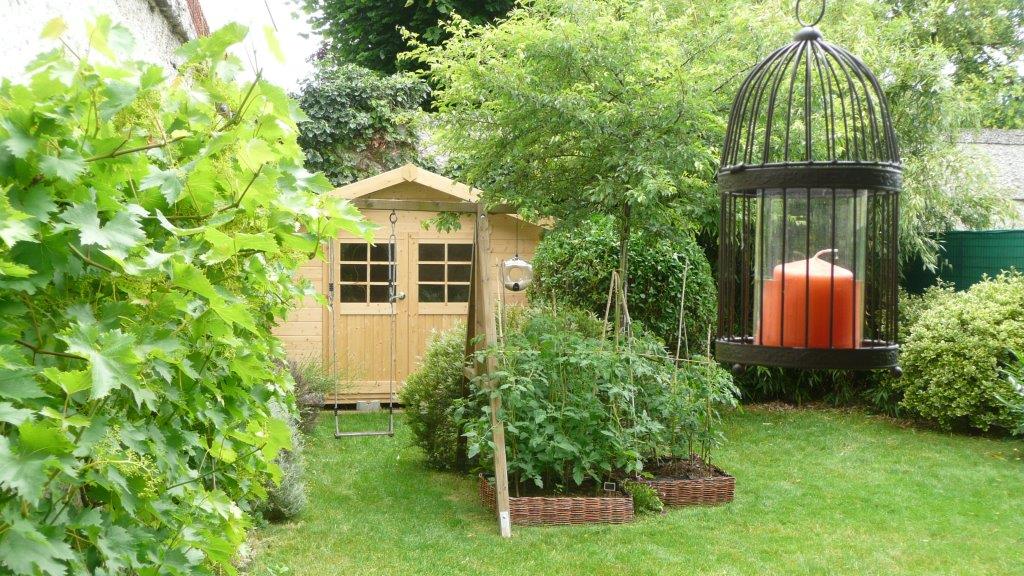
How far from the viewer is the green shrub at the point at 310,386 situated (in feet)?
26.0

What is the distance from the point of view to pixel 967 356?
8.38 meters

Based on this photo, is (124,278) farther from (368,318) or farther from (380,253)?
(380,253)

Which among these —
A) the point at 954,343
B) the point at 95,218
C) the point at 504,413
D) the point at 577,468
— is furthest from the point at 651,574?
the point at 954,343

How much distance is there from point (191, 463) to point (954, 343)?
822 centimetres

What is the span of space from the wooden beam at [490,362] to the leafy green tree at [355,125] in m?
6.44

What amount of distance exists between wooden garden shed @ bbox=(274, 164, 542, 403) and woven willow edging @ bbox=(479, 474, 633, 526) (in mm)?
4430

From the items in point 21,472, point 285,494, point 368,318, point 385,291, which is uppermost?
point 385,291

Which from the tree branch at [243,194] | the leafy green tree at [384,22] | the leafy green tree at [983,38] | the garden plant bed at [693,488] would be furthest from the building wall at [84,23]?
the leafy green tree at [983,38]

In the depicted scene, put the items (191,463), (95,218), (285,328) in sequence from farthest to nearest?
1. (285,328)
2. (191,463)
3. (95,218)

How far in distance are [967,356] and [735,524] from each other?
4.06m

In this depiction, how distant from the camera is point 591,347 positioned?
5.88 m

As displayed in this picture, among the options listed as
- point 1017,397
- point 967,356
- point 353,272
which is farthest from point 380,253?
point 1017,397

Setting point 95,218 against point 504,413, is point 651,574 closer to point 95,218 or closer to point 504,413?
point 504,413

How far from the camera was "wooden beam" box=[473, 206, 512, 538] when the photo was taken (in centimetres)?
537
